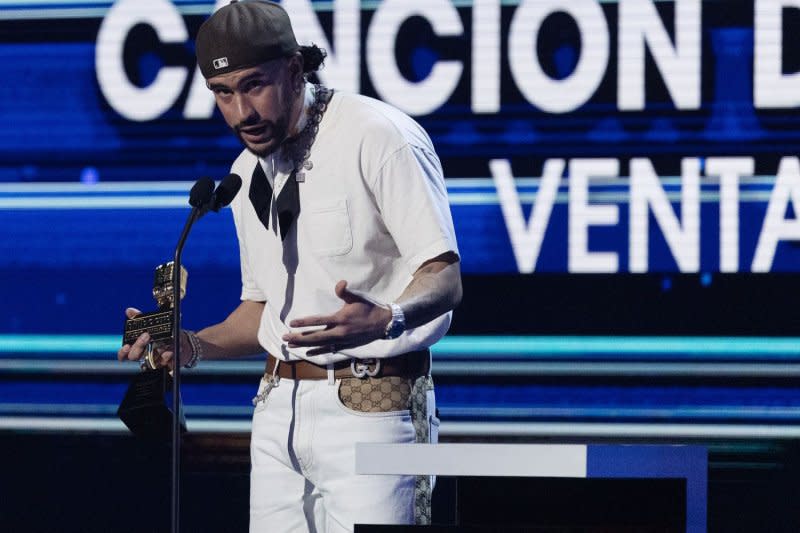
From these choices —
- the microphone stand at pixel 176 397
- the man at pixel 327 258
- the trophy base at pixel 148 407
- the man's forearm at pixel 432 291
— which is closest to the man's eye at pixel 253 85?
the man at pixel 327 258

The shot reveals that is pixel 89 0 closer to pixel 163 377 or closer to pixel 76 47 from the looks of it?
pixel 76 47

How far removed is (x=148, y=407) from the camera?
8.73 ft

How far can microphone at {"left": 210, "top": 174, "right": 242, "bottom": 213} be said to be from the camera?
8.60 feet

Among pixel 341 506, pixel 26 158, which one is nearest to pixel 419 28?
pixel 26 158

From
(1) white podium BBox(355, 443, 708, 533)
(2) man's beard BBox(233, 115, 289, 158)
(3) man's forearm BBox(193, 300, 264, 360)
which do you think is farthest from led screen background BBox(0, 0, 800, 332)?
(1) white podium BBox(355, 443, 708, 533)

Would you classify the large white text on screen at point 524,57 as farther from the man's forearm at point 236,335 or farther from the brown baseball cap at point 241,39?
the brown baseball cap at point 241,39

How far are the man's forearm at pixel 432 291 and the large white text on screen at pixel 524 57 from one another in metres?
2.06

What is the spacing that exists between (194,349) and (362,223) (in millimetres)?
526

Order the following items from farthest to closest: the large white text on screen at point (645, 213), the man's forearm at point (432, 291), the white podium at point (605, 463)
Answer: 1. the large white text on screen at point (645, 213)
2. the man's forearm at point (432, 291)
3. the white podium at point (605, 463)

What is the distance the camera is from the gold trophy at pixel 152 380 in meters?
2.65

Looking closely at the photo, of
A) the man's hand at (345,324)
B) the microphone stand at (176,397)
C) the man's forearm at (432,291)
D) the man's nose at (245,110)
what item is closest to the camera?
the man's hand at (345,324)

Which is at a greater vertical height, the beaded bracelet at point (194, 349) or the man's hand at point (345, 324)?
the man's hand at point (345, 324)

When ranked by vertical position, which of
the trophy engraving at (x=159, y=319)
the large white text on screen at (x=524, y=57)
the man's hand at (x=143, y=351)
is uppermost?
the large white text on screen at (x=524, y=57)

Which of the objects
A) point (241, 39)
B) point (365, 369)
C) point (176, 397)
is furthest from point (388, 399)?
point (241, 39)
